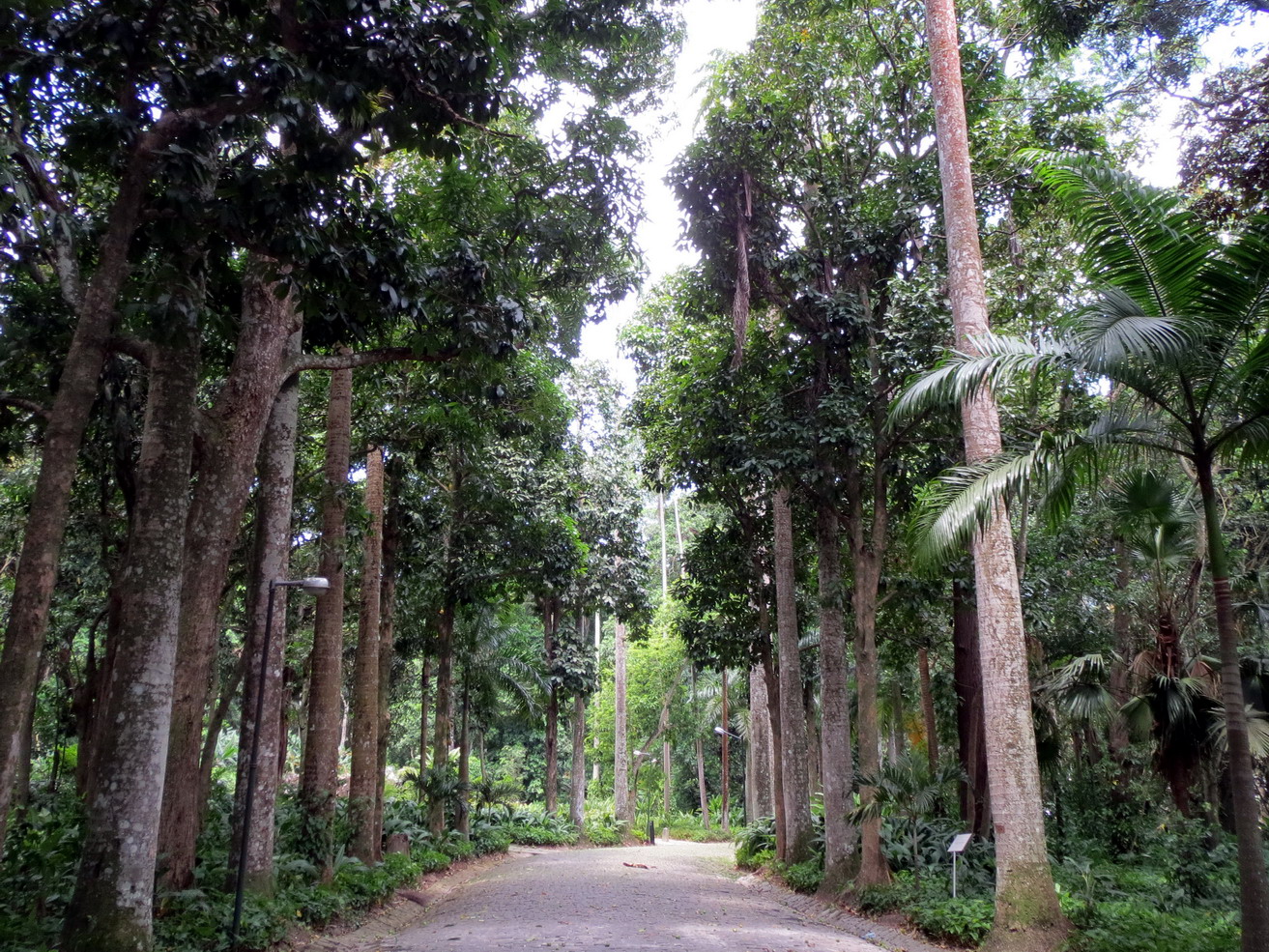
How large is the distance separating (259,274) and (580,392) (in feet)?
52.2

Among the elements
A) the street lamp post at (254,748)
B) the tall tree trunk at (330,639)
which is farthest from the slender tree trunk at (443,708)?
the street lamp post at (254,748)

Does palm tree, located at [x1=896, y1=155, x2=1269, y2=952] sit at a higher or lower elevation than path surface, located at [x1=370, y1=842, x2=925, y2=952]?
higher

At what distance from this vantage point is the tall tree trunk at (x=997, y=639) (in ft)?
28.8

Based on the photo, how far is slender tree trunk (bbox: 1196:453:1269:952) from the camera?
6.40m

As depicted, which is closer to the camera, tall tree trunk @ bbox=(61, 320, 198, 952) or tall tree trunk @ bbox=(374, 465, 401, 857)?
tall tree trunk @ bbox=(61, 320, 198, 952)

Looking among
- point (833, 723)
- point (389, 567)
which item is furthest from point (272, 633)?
point (833, 723)

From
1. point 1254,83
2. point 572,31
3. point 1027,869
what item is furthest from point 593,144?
point 1027,869

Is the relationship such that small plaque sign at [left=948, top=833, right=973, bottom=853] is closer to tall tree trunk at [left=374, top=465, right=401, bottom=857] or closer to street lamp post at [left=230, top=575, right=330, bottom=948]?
street lamp post at [left=230, top=575, right=330, bottom=948]

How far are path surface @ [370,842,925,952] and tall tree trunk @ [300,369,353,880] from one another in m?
2.12

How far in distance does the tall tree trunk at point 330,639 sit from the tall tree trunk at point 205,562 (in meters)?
3.00

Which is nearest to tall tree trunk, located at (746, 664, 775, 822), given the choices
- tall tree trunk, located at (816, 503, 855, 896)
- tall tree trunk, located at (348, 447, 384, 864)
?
tall tree trunk, located at (816, 503, 855, 896)

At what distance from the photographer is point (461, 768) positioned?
77.5 ft

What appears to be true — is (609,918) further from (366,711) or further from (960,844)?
(366,711)

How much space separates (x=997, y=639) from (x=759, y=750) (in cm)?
2157
